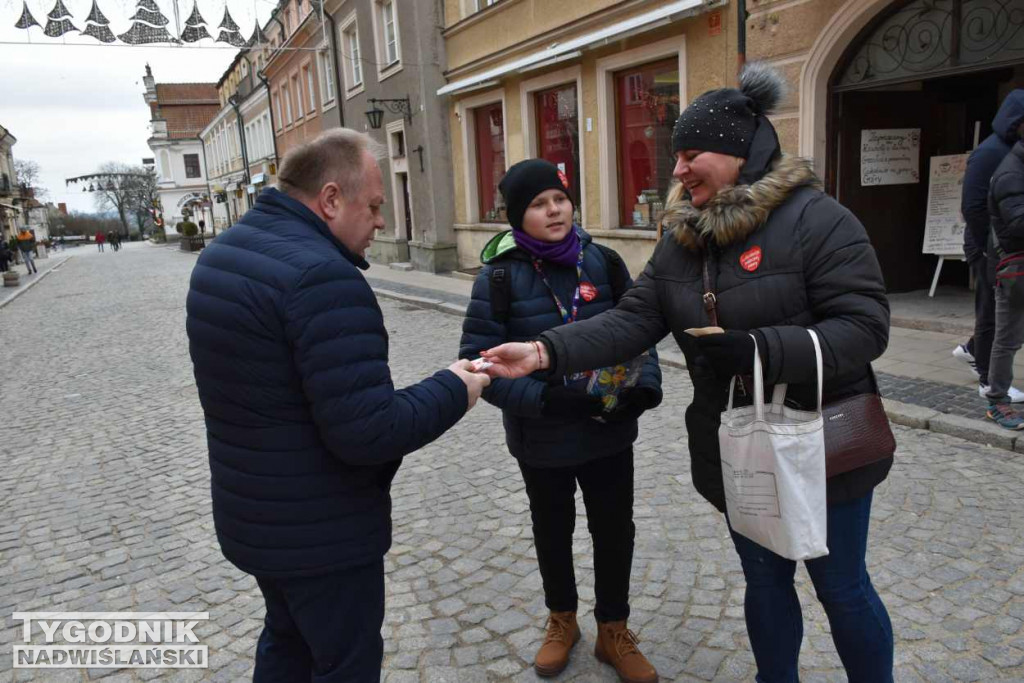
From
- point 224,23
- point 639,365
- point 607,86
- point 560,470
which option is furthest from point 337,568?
point 224,23

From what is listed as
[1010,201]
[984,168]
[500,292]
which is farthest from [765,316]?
[984,168]

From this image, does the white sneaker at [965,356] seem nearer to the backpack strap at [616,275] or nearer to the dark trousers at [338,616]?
the backpack strap at [616,275]

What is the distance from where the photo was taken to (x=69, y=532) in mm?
4477

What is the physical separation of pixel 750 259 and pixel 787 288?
0.41 feet

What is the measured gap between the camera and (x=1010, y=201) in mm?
4605

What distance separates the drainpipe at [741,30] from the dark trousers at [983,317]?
15.2 feet

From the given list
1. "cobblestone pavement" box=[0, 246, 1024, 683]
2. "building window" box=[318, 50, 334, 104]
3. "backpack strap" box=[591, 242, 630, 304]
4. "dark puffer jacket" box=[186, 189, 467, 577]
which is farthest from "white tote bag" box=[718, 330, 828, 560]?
"building window" box=[318, 50, 334, 104]

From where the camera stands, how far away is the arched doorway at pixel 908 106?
7.23 metres

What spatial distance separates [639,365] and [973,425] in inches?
140

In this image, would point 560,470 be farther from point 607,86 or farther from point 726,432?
point 607,86

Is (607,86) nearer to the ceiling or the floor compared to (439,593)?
nearer to the ceiling

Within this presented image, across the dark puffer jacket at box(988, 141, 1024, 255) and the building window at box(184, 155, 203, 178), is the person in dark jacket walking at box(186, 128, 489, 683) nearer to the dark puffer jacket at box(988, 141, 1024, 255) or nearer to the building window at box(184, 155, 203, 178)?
the dark puffer jacket at box(988, 141, 1024, 255)

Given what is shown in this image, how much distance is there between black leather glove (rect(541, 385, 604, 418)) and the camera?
101 inches

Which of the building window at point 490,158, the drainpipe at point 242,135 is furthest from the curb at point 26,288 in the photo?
the building window at point 490,158
